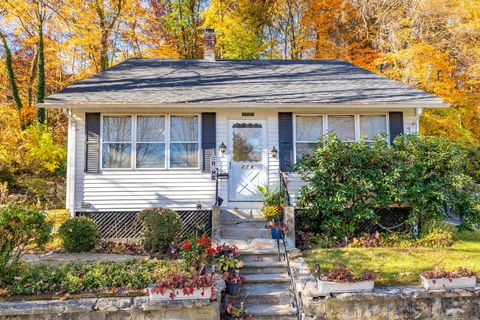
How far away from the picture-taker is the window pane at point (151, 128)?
7980mm

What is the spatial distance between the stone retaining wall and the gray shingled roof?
462 cm

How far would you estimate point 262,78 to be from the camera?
9.79m

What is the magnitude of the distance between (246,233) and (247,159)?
205 centimetres

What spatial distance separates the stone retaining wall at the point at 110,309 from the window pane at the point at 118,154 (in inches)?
162

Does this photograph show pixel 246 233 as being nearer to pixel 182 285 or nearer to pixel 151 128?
pixel 182 285

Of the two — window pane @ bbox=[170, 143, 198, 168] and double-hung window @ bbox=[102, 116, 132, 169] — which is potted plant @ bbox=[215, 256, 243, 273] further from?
double-hung window @ bbox=[102, 116, 132, 169]

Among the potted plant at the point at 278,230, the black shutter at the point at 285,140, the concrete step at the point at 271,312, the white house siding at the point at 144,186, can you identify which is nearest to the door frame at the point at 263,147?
the white house siding at the point at 144,186

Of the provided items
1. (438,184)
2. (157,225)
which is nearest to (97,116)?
(157,225)

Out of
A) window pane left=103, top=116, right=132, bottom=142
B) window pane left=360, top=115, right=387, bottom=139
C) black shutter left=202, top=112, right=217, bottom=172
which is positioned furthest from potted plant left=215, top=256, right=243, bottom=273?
window pane left=360, top=115, right=387, bottom=139

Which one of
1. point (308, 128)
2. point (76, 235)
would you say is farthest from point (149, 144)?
point (308, 128)

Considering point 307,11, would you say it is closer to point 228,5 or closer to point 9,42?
point 228,5

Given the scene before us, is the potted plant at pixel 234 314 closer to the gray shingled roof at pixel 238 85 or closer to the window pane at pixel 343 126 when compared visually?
the gray shingled roof at pixel 238 85

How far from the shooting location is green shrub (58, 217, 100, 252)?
21.2ft

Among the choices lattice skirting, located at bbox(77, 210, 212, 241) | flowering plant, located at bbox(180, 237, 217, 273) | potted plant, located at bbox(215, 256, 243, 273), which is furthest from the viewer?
lattice skirting, located at bbox(77, 210, 212, 241)
